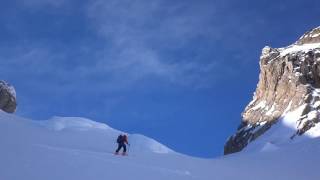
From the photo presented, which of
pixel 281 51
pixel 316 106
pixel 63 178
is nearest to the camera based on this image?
pixel 63 178

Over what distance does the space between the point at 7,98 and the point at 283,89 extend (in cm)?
4501

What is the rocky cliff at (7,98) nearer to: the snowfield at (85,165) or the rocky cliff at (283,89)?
the rocky cliff at (283,89)

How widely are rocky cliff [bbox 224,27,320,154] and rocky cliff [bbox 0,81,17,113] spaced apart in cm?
3645

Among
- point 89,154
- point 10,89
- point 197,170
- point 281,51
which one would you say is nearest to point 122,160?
point 89,154

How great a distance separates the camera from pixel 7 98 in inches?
3223

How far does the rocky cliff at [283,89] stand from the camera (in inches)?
3022

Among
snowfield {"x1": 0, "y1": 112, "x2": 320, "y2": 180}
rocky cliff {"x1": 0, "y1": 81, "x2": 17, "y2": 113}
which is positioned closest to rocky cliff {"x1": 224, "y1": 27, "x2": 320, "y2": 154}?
rocky cliff {"x1": 0, "y1": 81, "x2": 17, "y2": 113}

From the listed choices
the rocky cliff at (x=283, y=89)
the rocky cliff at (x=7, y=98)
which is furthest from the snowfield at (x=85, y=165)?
the rocky cliff at (x=7, y=98)

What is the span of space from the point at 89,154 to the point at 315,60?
218ft

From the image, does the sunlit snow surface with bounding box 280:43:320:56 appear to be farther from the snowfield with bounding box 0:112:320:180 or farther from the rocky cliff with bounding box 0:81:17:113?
the snowfield with bounding box 0:112:320:180

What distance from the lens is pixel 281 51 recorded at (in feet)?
323

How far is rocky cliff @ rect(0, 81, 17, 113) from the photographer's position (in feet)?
267

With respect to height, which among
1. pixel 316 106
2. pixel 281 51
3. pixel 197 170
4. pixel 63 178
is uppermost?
pixel 281 51

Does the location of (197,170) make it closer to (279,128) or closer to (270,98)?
(279,128)
